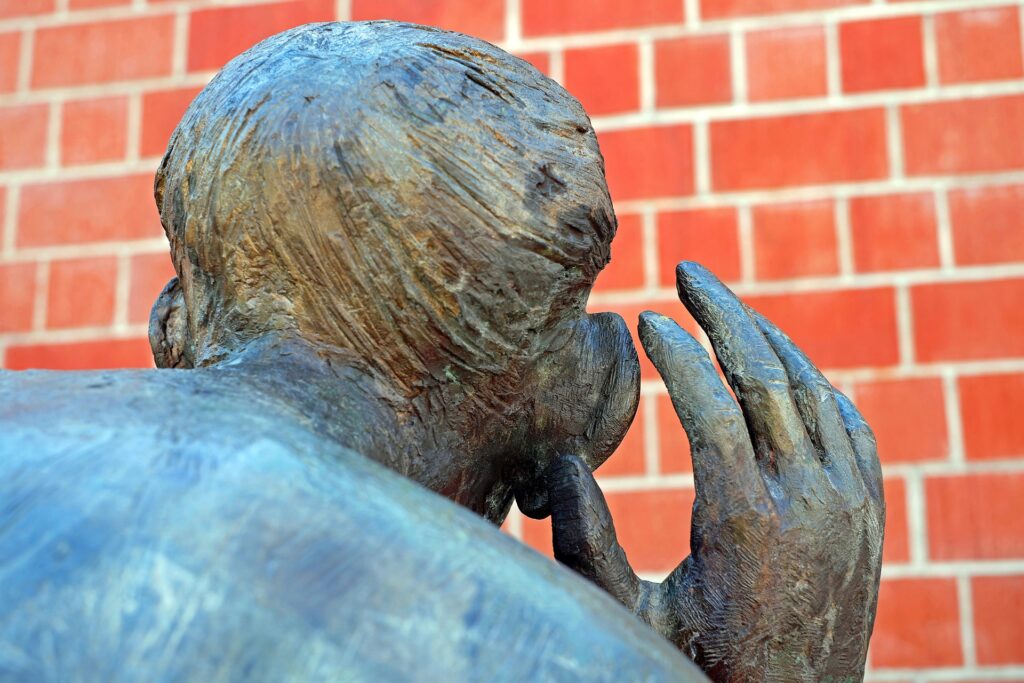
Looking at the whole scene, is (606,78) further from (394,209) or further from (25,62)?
(394,209)

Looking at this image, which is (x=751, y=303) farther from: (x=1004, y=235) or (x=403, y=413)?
(x=403, y=413)

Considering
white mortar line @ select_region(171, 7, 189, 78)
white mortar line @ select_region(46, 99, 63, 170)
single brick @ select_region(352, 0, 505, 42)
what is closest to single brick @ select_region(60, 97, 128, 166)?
white mortar line @ select_region(46, 99, 63, 170)

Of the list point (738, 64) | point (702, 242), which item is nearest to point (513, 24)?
point (738, 64)

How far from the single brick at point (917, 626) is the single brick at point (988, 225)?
0.50 meters

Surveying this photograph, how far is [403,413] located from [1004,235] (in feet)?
4.89

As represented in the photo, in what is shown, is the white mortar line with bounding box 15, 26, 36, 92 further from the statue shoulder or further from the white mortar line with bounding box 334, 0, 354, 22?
the statue shoulder

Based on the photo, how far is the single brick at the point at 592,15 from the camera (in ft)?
7.69

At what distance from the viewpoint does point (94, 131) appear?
256 centimetres

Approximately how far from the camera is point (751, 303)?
7.36 feet

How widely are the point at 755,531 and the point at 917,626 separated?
122 cm

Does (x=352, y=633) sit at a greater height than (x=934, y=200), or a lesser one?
lesser

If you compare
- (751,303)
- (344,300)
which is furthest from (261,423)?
(751,303)

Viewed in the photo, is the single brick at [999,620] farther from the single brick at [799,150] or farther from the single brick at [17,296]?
the single brick at [17,296]

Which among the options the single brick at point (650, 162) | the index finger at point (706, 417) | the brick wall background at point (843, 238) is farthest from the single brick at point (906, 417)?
the index finger at point (706, 417)
